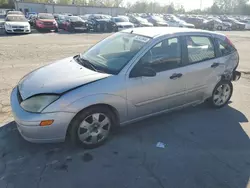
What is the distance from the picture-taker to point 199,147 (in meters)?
3.30

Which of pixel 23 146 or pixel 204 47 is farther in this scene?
pixel 204 47

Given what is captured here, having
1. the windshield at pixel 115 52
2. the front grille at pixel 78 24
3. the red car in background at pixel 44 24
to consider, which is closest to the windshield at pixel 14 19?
the red car in background at pixel 44 24

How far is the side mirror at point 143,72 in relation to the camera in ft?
10.3

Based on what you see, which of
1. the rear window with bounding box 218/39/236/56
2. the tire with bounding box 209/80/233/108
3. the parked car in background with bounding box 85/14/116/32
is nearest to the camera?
the rear window with bounding box 218/39/236/56

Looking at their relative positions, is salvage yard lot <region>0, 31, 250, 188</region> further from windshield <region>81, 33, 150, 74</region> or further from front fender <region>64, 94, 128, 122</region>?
windshield <region>81, 33, 150, 74</region>

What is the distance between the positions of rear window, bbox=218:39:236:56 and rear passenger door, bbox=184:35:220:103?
0.22 m

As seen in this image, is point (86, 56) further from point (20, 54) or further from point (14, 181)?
point (20, 54)

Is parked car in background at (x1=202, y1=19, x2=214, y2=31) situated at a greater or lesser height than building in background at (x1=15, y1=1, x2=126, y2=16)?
lesser

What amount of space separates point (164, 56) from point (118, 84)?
39.0 inches

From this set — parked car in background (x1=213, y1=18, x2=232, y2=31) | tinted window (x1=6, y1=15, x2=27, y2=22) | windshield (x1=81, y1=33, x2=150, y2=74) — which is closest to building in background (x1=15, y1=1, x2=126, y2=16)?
parked car in background (x1=213, y1=18, x2=232, y2=31)

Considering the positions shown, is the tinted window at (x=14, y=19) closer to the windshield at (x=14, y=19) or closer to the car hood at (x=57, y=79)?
the windshield at (x=14, y=19)

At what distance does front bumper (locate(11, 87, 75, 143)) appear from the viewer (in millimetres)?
2703

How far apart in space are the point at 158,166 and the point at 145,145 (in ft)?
1.53

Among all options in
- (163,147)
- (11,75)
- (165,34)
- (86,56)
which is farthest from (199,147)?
(11,75)
